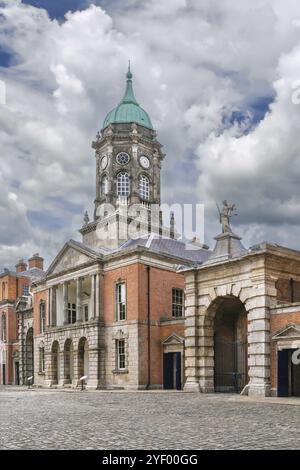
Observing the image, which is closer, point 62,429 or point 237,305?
point 62,429

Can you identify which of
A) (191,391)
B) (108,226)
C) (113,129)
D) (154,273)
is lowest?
(191,391)

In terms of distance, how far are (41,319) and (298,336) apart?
27.6 meters

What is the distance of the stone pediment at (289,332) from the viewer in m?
24.8

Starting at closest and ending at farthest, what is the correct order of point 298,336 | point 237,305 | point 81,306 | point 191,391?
point 298,336 < point 191,391 < point 237,305 < point 81,306

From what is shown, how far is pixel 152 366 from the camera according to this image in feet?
117

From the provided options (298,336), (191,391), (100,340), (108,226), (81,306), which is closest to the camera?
(298,336)

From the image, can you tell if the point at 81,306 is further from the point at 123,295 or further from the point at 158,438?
the point at 158,438

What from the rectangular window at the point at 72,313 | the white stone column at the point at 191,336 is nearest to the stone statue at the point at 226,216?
the white stone column at the point at 191,336

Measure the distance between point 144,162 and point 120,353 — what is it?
72.0 feet

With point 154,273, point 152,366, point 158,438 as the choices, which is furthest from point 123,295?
point 158,438

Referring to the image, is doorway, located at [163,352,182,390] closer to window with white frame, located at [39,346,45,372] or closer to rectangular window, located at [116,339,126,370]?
rectangular window, located at [116,339,126,370]

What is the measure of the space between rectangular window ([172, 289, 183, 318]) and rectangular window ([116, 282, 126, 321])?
3395mm

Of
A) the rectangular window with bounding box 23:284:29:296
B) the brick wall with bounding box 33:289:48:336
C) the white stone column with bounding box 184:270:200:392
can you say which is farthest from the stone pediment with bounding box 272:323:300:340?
the rectangular window with bounding box 23:284:29:296

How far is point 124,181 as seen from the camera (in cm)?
5309
